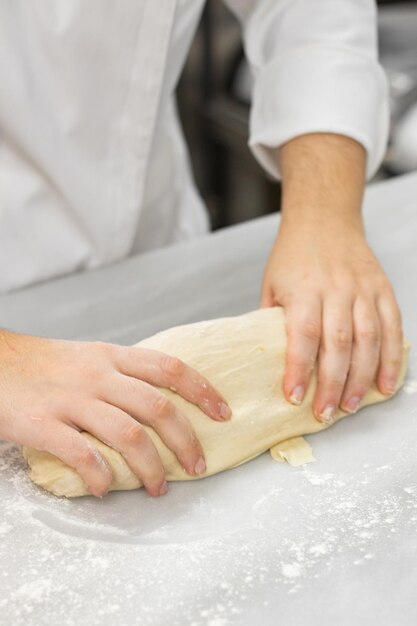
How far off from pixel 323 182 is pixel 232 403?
1.24 ft

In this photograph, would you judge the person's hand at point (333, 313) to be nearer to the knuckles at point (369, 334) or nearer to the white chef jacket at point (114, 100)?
the knuckles at point (369, 334)

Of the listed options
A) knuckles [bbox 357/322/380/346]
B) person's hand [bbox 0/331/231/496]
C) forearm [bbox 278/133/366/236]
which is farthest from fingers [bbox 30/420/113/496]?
forearm [bbox 278/133/366/236]

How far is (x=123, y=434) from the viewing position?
2.57 feet

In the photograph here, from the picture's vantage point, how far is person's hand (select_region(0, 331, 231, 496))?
0.79 m

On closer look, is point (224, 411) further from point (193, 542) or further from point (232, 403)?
point (193, 542)

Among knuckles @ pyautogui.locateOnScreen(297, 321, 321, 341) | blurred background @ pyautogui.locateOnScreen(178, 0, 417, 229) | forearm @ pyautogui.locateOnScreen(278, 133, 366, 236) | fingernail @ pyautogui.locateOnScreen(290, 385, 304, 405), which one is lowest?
blurred background @ pyautogui.locateOnScreen(178, 0, 417, 229)

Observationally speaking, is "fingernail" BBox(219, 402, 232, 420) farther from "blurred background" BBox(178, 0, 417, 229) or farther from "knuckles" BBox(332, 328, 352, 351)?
"blurred background" BBox(178, 0, 417, 229)

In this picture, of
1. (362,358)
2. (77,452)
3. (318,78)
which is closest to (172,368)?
(77,452)

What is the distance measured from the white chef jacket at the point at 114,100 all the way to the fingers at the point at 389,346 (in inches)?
12.2

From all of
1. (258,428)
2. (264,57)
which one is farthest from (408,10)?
(258,428)

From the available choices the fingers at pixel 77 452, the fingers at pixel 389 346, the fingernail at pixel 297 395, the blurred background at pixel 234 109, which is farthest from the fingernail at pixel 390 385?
the blurred background at pixel 234 109

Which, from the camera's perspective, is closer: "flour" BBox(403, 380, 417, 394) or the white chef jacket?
"flour" BBox(403, 380, 417, 394)

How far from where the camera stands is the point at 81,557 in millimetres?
746

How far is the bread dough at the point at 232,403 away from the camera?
82 centimetres
